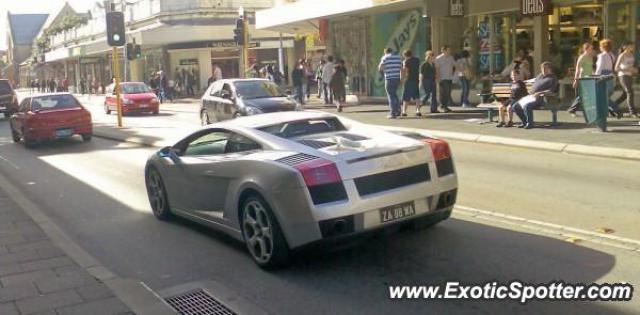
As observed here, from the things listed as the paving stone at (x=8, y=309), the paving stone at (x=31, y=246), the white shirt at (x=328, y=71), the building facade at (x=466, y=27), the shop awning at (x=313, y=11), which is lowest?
the paving stone at (x=8, y=309)

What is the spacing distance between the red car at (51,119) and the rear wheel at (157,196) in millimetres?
10463

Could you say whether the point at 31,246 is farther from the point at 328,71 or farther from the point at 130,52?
the point at 130,52

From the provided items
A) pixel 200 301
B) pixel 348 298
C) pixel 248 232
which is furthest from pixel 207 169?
pixel 348 298

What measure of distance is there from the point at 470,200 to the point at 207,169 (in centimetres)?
325

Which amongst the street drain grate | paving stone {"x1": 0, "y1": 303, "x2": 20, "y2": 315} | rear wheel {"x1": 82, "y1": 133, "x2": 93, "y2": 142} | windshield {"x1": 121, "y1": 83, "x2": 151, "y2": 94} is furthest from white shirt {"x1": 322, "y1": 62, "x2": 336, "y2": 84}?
paving stone {"x1": 0, "y1": 303, "x2": 20, "y2": 315}

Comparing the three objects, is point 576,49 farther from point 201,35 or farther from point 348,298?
point 201,35

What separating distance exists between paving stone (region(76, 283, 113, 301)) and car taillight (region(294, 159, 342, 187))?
172 cm

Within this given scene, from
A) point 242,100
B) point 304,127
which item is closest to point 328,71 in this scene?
point 242,100

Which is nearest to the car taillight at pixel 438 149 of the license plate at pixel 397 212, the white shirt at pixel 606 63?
the license plate at pixel 397 212

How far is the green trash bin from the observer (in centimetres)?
1284

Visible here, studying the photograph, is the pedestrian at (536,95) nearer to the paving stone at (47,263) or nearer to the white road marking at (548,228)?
the white road marking at (548,228)

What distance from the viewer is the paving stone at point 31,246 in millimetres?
6766

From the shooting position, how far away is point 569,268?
536 cm

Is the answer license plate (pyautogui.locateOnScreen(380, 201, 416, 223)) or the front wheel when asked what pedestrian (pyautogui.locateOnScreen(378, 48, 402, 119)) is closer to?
the front wheel
